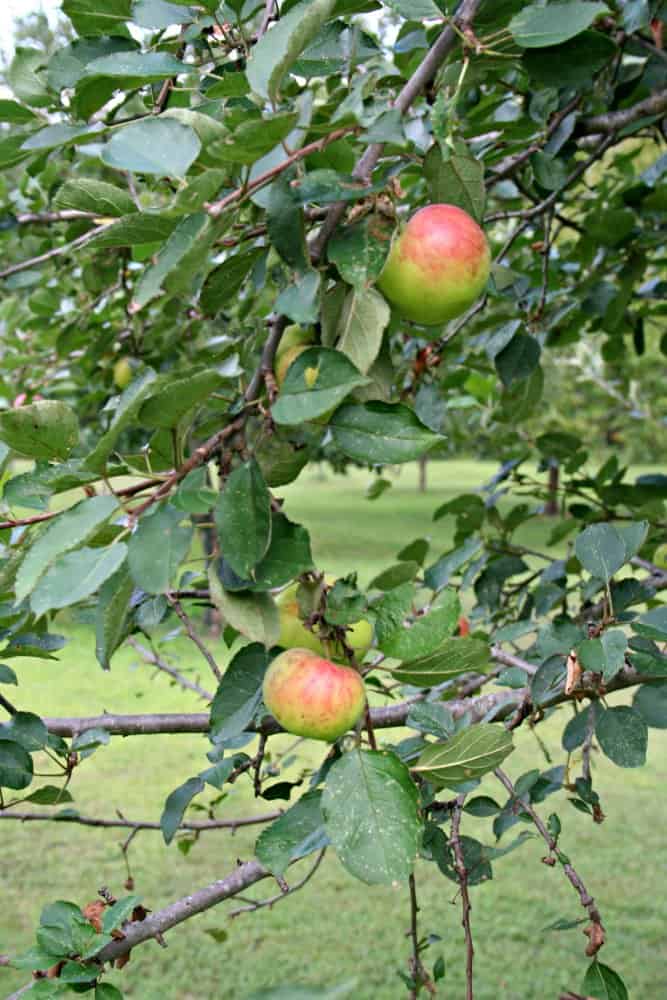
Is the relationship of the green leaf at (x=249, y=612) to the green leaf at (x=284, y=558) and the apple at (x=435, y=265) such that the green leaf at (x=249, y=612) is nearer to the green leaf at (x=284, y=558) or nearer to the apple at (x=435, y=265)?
the green leaf at (x=284, y=558)

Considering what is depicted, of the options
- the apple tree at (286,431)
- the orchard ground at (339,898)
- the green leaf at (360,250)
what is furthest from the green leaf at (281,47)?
the orchard ground at (339,898)

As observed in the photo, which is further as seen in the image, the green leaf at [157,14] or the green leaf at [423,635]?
the green leaf at [157,14]

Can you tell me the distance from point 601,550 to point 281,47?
2.63 ft

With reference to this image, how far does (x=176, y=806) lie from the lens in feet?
4.12

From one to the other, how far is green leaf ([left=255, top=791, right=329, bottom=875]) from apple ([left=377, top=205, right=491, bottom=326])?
→ 43cm

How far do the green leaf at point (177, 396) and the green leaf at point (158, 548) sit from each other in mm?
63

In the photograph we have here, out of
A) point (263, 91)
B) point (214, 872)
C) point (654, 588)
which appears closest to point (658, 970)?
point (214, 872)

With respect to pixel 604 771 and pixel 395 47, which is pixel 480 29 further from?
pixel 604 771

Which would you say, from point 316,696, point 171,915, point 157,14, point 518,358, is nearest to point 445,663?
point 316,696

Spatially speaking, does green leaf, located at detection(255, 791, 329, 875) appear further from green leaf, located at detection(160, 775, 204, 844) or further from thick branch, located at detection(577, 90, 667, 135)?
thick branch, located at detection(577, 90, 667, 135)

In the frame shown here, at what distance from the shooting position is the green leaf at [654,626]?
102cm

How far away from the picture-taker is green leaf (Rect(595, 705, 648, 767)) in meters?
1.16

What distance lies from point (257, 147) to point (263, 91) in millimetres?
70

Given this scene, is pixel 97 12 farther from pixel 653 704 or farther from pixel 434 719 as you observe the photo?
pixel 653 704
